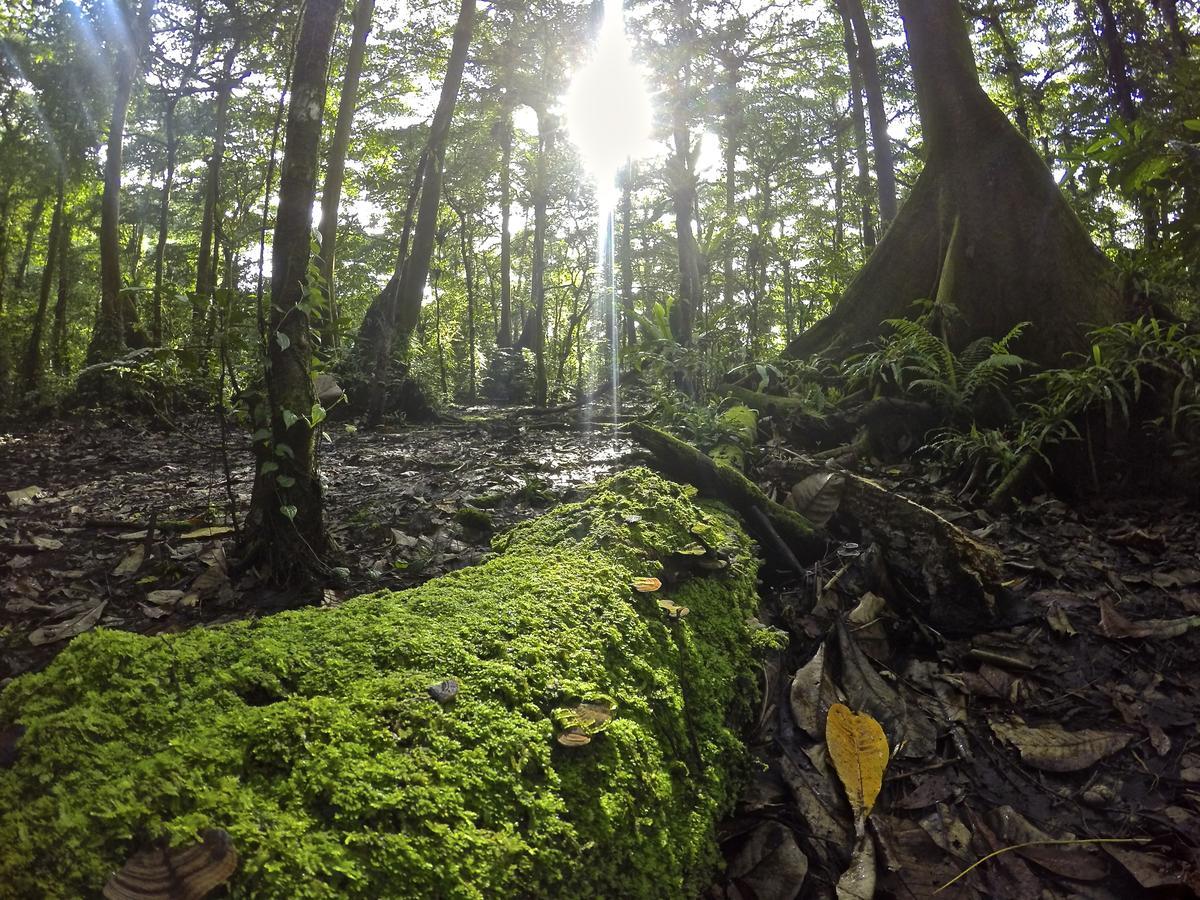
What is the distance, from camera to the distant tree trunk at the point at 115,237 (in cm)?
980

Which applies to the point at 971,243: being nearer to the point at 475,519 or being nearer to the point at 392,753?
the point at 475,519

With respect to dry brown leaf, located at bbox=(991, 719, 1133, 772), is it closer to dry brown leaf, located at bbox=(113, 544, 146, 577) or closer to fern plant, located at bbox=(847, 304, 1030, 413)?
fern plant, located at bbox=(847, 304, 1030, 413)

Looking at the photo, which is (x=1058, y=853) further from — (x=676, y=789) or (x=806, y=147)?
(x=806, y=147)

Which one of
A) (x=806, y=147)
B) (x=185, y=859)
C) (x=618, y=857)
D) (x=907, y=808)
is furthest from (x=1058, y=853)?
(x=806, y=147)

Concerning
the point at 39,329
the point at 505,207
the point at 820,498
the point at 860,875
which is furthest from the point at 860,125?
the point at 39,329

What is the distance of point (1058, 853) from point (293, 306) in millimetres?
3317

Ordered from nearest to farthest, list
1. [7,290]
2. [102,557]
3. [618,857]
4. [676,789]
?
[618,857]
[676,789]
[102,557]
[7,290]

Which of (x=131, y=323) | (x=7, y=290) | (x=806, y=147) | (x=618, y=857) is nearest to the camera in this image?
(x=618, y=857)

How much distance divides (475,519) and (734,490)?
150cm

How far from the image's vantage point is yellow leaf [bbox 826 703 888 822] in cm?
182

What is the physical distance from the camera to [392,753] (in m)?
1.15

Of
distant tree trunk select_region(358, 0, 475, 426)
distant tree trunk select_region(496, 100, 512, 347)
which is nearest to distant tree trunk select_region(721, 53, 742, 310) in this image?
distant tree trunk select_region(496, 100, 512, 347)

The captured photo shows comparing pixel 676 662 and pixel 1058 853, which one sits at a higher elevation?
pixel 676 662

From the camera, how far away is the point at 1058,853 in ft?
5.66
